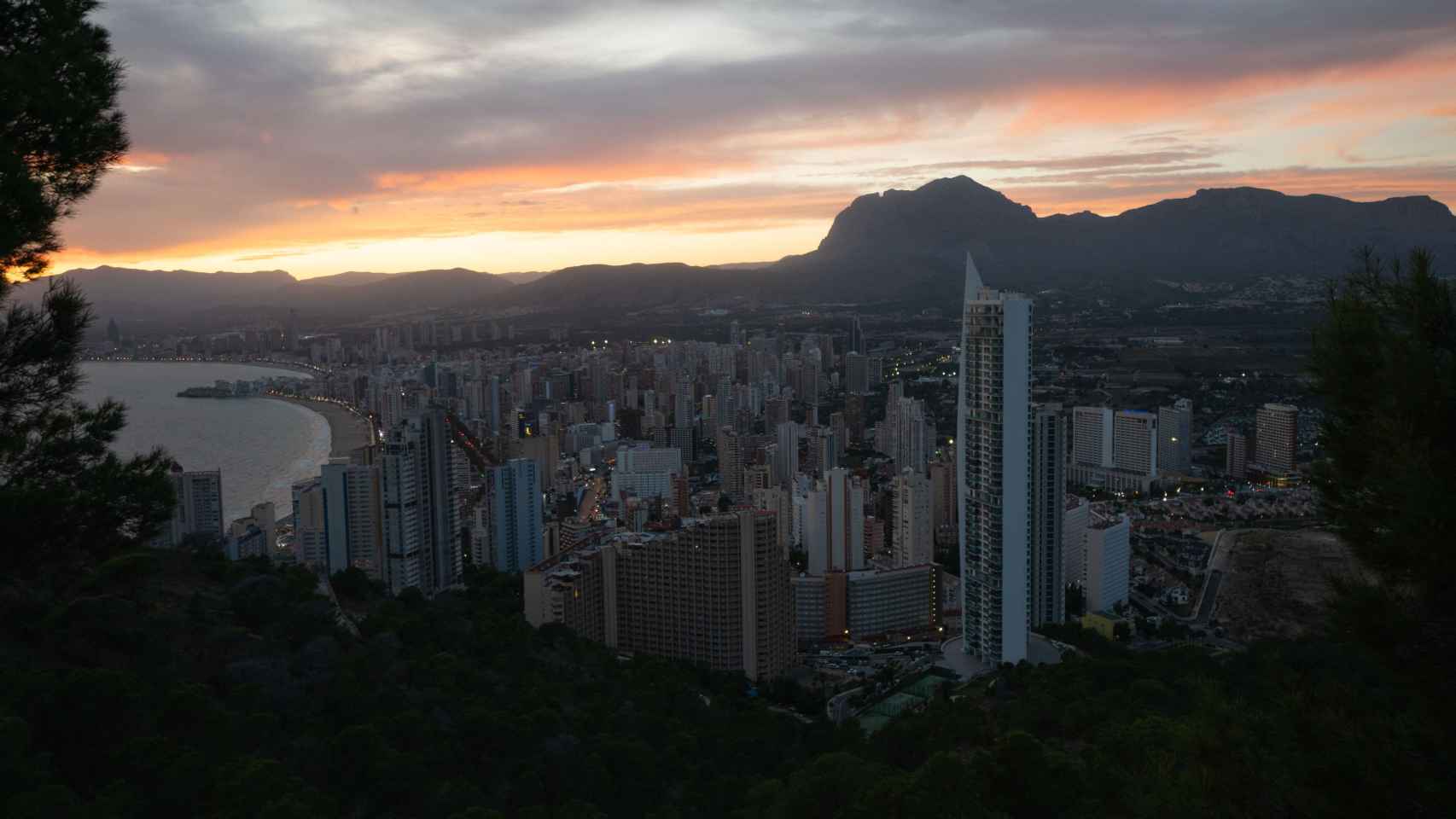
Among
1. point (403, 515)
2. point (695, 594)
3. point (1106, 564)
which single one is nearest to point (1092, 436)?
point (1106, 564)

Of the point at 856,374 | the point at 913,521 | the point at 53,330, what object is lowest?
the point at 913,521

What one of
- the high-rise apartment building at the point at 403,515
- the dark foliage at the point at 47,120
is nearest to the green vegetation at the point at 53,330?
the dark foliage at the point at 47,120

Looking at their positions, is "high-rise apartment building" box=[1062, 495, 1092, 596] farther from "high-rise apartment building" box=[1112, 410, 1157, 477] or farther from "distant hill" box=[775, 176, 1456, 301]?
"distant hill" box=[775, 176, 1456, 301]

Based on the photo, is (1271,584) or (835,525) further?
(835,525)

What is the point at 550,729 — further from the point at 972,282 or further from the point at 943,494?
the point at 943,494

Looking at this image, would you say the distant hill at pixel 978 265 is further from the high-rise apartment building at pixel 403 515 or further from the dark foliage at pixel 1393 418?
the dark foliage at pixel 1393 418

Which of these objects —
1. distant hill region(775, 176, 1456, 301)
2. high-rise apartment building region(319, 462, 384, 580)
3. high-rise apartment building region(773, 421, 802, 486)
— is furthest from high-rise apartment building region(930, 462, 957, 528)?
distant hill region(775, 176, 1456, 301)

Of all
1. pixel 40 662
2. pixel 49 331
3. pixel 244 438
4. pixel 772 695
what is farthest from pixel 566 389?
pixel 49 331
